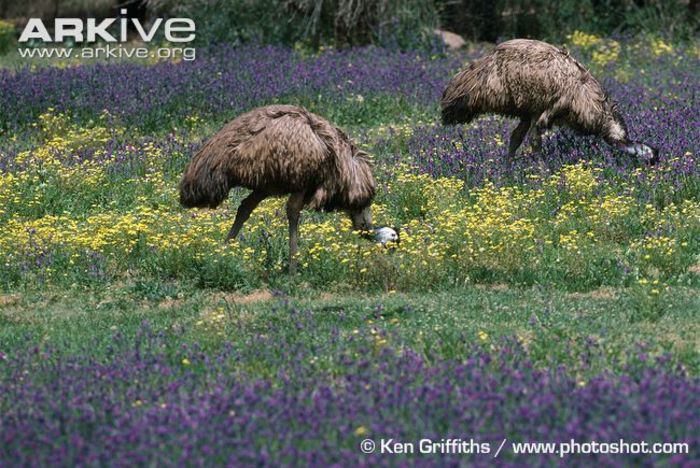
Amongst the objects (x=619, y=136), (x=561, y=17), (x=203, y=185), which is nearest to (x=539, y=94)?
(x=619, y=136)

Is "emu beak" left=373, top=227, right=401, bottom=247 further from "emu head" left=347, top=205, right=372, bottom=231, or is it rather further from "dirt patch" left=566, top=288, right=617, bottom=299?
"dirt patch" left=566, top=288, right=617, bottom=299

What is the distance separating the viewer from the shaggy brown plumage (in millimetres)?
10531

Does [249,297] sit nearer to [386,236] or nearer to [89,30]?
[386,236]

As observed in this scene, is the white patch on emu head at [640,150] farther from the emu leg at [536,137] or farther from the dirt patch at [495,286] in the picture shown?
the dirt patch at [495,286]

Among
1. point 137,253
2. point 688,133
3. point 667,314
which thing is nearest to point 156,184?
point 137,253

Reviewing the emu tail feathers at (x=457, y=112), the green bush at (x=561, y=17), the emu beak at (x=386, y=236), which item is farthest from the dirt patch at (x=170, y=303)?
the green bush at (x=561, y=17)

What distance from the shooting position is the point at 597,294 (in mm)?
10391

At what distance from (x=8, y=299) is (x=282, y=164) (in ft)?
8.31

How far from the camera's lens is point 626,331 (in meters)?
8.99

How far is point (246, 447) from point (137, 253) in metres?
5.98

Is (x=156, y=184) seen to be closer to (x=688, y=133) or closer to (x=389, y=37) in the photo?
(x=688, y=133)

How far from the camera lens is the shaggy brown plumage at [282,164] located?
10.5m

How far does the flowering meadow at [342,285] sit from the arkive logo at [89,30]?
4.40 m

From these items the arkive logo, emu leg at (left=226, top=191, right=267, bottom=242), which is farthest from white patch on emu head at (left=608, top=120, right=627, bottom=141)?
the arkive logo
